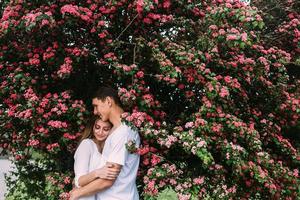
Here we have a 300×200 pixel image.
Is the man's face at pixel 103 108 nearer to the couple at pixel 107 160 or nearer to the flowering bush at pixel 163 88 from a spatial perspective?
the couple at pixel 107 160

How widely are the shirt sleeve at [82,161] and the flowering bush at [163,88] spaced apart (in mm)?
553

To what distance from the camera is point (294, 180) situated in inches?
208

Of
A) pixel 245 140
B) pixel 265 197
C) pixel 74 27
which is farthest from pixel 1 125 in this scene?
pixel 265 197

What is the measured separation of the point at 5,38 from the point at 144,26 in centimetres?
155

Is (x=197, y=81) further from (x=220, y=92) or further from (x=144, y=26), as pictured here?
(x=144, y=26)

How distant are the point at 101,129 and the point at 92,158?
252 mm

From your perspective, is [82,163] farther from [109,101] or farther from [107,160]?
[109,101]

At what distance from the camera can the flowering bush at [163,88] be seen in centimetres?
467

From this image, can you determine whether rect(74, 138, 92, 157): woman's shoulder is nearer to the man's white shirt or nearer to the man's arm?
the man's white shirt

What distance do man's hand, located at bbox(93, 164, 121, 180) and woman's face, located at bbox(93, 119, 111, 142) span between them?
1.66 feet

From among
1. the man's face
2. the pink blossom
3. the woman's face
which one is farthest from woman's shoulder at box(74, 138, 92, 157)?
the pink blossom

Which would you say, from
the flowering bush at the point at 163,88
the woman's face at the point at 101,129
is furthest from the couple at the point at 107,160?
the flowering bush at the point at 163,88

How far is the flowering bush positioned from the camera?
467cm

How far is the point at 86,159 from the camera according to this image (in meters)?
3.73
